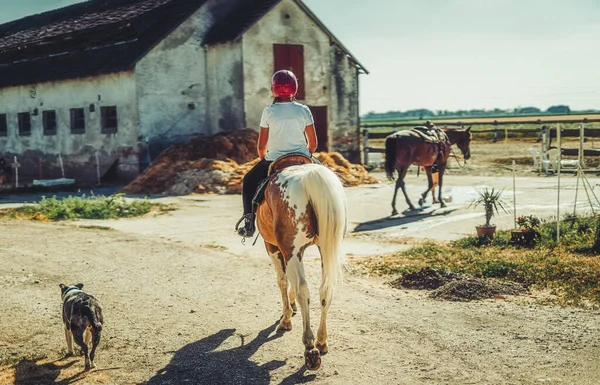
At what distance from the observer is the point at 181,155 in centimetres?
2553

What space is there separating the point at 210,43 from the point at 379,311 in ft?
71.5

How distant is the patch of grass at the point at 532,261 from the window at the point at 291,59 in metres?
17.8

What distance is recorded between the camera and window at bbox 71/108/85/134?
29.2 meters

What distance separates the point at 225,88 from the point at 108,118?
15.6 ft

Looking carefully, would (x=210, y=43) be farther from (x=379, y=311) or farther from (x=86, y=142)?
(x=379, y=311)

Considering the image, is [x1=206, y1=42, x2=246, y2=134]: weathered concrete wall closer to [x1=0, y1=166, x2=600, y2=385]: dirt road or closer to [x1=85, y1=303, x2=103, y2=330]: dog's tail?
[x1=0, y1=166, x2=600, y2=385]: dirt road

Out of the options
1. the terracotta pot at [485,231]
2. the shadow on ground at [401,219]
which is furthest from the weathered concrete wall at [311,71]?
the terracotta pot at [485,231]

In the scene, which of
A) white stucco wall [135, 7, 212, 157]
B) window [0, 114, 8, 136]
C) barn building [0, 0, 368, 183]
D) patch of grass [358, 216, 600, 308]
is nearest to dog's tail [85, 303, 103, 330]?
patch of grass [358, 216, 600, 308]

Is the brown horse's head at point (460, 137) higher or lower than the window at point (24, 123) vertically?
lower

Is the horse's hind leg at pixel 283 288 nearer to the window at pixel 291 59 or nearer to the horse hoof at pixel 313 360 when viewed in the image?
the horse hoof at pixel 313 360

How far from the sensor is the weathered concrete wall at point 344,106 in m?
30.5

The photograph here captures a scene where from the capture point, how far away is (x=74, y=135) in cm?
2919

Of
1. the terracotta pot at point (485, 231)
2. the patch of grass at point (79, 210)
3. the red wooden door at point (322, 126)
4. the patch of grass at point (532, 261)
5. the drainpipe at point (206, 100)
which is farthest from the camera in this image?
the red wooden door at point (322, 126)

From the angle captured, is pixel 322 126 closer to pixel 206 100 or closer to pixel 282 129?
pixel 206 100
